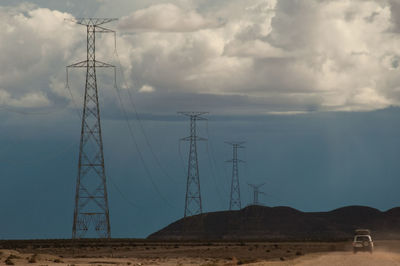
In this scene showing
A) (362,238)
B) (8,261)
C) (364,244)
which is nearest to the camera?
(8,261)

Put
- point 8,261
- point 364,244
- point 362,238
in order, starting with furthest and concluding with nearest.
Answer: point 362,238, point 364,244, point 8,261

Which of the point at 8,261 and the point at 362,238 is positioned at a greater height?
the point at 362,238

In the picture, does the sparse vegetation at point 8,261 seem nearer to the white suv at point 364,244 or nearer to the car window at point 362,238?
the white suv at point 364,244

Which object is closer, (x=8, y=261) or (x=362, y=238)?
(x=8, y=261)

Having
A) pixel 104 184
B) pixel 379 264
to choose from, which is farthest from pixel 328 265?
pixel 104 184

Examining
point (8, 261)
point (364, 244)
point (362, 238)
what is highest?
point (362, 238)

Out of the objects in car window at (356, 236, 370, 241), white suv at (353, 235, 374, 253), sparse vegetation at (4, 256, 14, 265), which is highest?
car window at (356, 236, 370, 241)

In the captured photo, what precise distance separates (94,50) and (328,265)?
37.9 metres

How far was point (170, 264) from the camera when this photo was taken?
7356 cm

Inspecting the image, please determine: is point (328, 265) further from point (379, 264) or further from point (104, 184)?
point (104, 184)

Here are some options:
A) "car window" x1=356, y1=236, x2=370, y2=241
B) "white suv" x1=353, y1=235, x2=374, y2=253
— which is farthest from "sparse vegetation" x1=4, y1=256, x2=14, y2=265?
"car window" x1=356, y1=236, x2=370, y2=241

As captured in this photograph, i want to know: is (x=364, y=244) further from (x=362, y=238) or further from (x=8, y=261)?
(x=8, y=261)

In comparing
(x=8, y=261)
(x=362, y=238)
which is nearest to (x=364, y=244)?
(x=362, y=238)

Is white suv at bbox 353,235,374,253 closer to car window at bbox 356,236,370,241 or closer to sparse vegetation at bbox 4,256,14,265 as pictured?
car window at bbox 356,236,370,241
